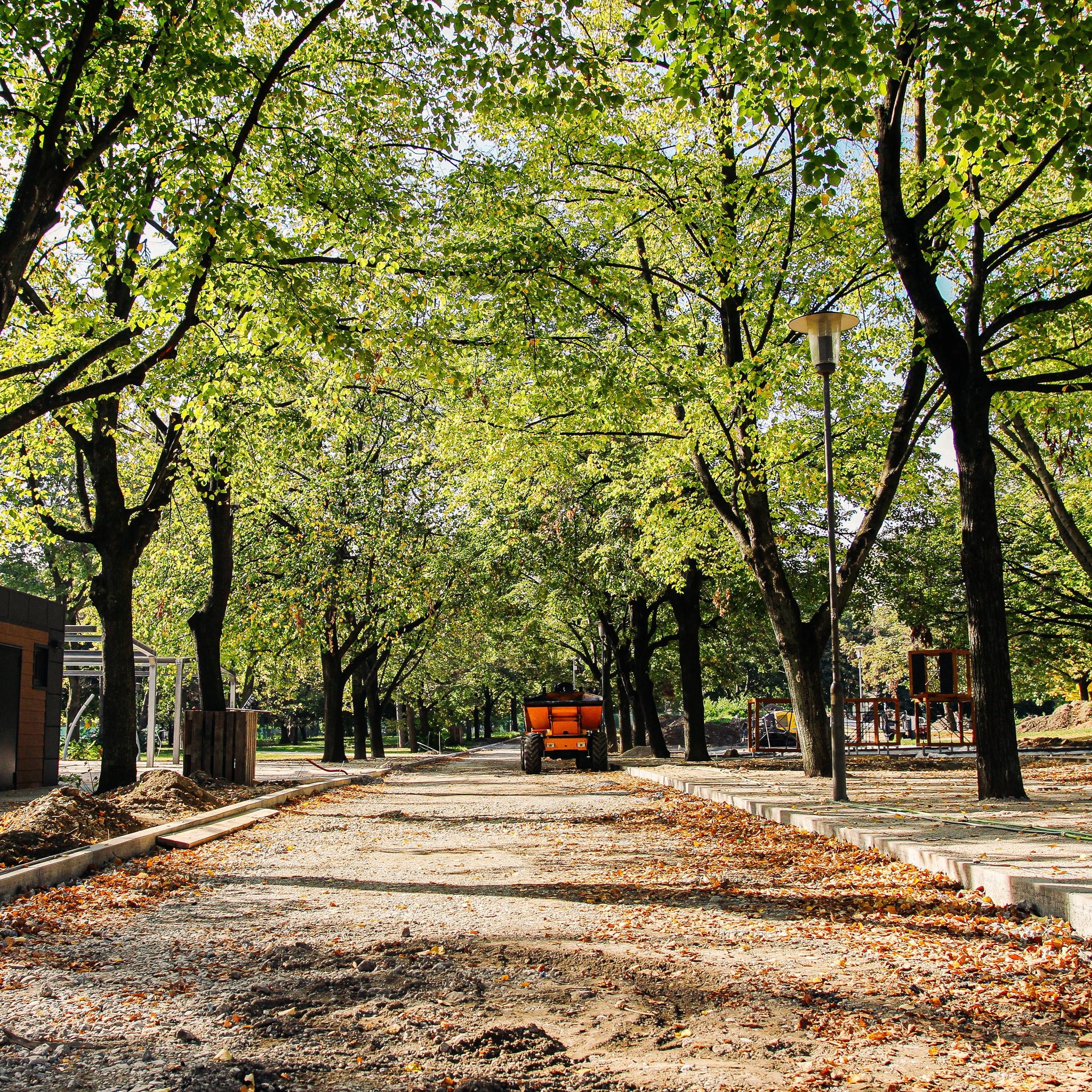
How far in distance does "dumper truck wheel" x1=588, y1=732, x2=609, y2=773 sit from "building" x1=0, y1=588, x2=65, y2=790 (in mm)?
12254

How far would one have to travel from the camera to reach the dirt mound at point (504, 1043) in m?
3.89

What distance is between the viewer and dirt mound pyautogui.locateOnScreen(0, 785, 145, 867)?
27.7 ft

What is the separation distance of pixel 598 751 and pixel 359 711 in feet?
35.6

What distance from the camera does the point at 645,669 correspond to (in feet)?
103

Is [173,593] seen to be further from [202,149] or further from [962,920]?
[962,920]

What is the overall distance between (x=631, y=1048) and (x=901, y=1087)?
40.2 inches

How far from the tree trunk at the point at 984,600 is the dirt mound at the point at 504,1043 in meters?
8.92

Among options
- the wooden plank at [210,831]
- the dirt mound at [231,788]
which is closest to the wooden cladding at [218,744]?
the dirt mound at [231,788]

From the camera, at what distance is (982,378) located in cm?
1180

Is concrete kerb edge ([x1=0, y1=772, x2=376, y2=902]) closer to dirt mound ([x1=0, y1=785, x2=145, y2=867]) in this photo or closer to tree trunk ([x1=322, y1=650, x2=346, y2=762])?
dirt mound ([x1=0, y1=785, x2=145, y2=867])

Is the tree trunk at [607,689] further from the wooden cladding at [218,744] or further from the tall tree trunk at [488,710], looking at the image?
the tall tree trunk at [488,710]

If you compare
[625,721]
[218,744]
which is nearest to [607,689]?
[625,721]

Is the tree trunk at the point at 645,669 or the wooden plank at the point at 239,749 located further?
the tree trunk at the point at 645,669

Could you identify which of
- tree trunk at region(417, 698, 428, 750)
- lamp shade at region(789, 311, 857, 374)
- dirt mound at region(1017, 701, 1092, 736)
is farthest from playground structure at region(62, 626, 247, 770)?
tree trunk at region(417, 698, 428, 750)
